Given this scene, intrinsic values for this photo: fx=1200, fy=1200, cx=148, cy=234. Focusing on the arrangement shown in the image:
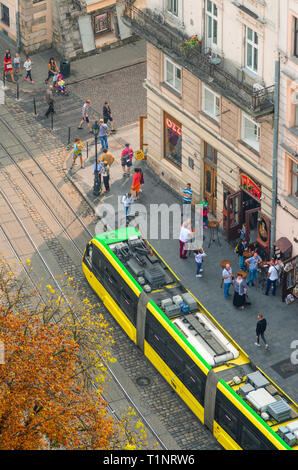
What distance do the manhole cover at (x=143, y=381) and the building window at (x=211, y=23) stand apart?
58.2 ft

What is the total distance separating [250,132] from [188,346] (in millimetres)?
13396

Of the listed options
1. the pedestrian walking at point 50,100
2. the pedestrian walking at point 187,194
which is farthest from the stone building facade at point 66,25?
the pedestrian walking at point 187,194

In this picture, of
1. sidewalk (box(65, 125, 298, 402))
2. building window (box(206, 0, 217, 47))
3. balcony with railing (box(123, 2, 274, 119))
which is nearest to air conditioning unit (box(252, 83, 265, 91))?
balcony with railing (box(123, 2, 274, 119))

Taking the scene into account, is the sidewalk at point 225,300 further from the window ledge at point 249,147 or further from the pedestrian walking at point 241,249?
the window ledge at point 249,147

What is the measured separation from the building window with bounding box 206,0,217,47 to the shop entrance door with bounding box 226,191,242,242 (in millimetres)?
8096

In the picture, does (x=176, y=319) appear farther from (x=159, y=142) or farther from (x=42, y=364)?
(x=159, y=142)

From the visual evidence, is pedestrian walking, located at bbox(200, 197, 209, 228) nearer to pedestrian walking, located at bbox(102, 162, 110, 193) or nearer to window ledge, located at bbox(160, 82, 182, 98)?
window ledge, located at bbox(160, 82, 182, 98)

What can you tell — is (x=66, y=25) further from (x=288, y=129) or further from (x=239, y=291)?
(x=239, y=291)

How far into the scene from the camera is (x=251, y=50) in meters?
59.4

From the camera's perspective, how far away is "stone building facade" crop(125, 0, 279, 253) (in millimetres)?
58844

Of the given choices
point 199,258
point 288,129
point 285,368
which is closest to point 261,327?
point 285,368

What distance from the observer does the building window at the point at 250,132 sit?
61.3m
